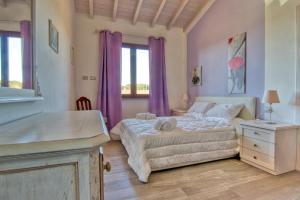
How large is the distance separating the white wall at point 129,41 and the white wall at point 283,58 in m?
2.63

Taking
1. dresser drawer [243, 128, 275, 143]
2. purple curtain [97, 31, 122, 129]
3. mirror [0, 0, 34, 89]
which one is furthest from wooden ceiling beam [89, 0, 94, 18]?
dresser drawer [243, 128, 275, 143]

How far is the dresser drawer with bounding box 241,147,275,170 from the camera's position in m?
2.27

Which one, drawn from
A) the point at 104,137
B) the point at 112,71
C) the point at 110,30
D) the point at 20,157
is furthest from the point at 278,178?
the point at 110,30

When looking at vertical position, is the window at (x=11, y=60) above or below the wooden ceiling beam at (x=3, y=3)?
Result: below

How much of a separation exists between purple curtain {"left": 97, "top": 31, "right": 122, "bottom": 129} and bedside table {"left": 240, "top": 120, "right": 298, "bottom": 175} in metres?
2.97

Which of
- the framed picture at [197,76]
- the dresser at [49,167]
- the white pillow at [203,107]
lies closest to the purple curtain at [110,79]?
the white pillow at [203,107]

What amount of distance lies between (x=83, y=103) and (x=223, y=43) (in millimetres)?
3479

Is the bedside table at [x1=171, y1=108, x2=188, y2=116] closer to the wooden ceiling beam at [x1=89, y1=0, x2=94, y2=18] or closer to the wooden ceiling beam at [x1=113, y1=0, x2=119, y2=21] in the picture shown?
the wooden ceiling beam at [x1=113, y1=0, x2=119, y2=21]

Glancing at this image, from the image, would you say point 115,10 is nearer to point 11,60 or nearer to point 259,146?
point 11,60

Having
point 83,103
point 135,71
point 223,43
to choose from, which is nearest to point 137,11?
point 135,71

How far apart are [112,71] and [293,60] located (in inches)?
140

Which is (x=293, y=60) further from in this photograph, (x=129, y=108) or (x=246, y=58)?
(x=129, y=108)

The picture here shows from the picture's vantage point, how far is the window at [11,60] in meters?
0.94

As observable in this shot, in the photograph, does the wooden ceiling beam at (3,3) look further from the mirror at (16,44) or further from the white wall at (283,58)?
the white wall at (283,58)
